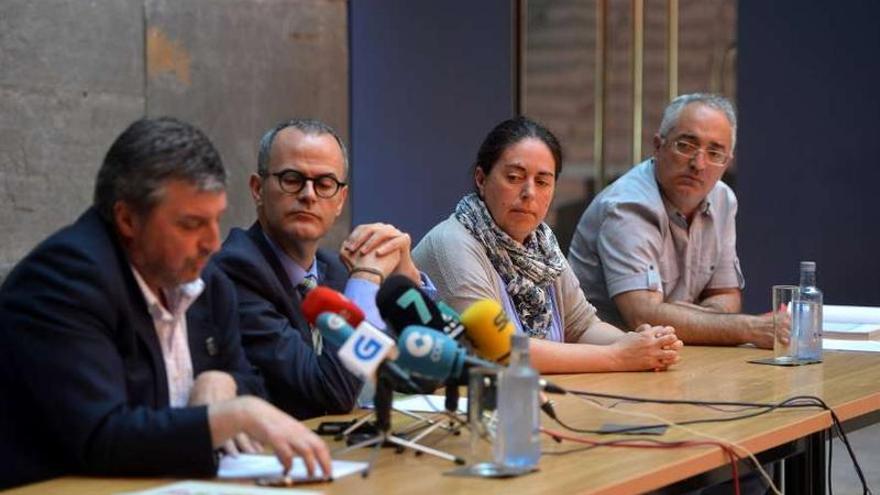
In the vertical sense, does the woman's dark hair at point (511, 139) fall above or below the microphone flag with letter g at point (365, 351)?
above

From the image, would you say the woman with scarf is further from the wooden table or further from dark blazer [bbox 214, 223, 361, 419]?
dark blazer [bbox 214, 223, 361, 419]

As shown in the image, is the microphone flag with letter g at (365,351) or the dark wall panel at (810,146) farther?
the dark wall panel at (810,146)

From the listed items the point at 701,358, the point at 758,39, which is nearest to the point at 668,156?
the point at 701,358

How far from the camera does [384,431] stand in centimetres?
241

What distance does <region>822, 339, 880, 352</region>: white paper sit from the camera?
4145 millimetres

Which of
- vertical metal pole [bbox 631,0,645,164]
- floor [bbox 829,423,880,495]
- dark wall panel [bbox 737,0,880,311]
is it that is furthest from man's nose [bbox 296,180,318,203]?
vertical metal pole [bbox 631,0,645,164]

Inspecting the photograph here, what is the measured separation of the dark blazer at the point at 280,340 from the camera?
2.88m

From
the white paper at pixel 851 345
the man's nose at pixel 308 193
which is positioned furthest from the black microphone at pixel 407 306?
the white paper at pixel 851 345

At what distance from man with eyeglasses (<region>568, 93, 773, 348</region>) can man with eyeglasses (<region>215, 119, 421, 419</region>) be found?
1.25 meters

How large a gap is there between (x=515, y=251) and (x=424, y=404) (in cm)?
101

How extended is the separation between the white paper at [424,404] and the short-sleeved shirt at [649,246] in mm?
1555

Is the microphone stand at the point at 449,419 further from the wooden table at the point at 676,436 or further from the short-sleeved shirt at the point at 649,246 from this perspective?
the short-sleeved shirt at the point at 649,246

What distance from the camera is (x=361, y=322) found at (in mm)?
2330

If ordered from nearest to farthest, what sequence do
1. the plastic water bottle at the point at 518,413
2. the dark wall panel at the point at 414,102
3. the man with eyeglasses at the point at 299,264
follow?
the plastic water bottle at the point at 518,413
the man with eyeglasses at the point at 299,264
the dark wall panel at the point at 414,102
